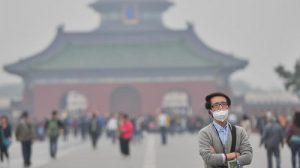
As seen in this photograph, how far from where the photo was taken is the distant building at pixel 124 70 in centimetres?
5634

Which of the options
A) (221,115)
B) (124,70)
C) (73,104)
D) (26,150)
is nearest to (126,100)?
(124,70)

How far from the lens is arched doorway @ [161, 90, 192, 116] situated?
2246 inches

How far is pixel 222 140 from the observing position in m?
7.03

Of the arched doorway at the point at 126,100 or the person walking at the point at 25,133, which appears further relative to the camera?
the arched doorway at the point at 126,100

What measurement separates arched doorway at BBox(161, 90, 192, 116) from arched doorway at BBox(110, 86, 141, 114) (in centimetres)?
195

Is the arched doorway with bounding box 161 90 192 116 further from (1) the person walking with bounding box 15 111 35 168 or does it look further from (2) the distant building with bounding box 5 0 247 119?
(1) the person walking with bounding box 15 111 35 168

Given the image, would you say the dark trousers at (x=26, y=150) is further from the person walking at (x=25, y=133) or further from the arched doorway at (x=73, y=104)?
the arched doorway at (x=73, y=104)

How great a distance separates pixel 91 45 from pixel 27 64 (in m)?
5.34

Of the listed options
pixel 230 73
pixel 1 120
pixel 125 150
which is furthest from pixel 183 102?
pixel 1 120

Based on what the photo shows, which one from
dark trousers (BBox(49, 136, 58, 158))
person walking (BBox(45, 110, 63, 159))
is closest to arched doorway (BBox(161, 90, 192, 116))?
dark trousers (BBox(49, 136, 58, 158))

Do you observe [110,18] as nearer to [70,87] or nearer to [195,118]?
[70,87]

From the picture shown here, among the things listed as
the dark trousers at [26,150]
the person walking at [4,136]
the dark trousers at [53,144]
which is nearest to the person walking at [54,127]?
the dark trousers at [53,144]

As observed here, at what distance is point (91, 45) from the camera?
200 feet

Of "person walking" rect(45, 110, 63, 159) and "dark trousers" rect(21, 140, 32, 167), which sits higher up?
"person walking" rect(45, 110, 63, 159)
